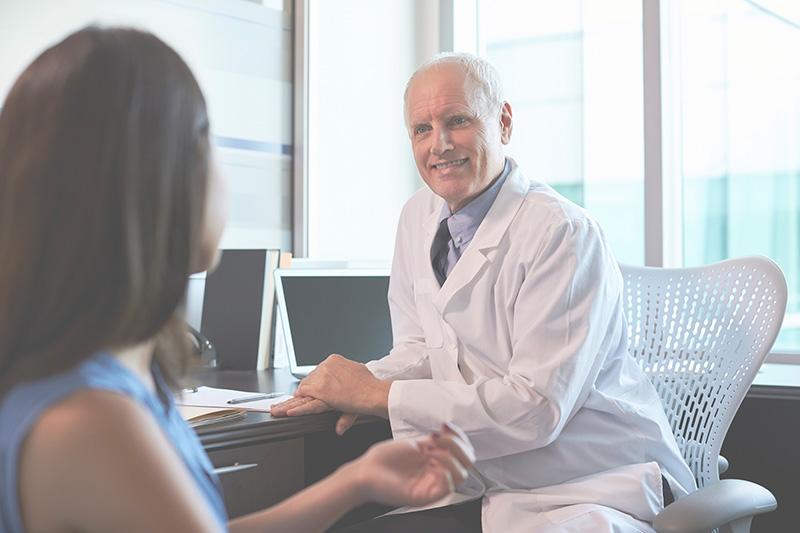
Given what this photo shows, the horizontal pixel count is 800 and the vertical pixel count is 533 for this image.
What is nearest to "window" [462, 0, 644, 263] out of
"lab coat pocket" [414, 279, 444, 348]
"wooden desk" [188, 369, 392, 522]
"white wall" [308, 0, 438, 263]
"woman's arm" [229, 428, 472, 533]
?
"white wall" [308, 0, 438, 263]

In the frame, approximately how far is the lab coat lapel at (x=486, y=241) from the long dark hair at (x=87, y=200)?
979mm

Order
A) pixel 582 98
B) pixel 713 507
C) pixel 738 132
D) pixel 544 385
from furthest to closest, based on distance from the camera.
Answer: pixel 582 98 → pixel 738 132 → pixel 544 385 → pixel 713 507

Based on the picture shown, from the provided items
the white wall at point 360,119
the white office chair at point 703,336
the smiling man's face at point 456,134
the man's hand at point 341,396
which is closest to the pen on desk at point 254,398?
the man's hand at point 341,396

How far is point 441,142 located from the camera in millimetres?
1801

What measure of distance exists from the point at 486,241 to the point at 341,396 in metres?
0.38

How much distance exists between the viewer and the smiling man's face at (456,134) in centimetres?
180

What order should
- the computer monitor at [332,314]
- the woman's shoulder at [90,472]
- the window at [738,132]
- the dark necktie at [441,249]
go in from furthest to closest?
the window at [738,132] < the computer monitor at [332,314] < the dark necktie at [441,249] < the woman's shoulder at [90,472]

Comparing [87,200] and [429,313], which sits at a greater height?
[87,200]

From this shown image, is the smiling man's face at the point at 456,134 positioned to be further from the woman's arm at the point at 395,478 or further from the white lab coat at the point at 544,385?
the woman's arm at the point at 395,478

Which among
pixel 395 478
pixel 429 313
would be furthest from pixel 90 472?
pixel 429 313

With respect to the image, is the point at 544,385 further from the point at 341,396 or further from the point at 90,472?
the point at 90,472

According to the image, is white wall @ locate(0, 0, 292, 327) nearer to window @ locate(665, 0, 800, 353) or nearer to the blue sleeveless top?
window @ locate(665, 0, 800, 353)

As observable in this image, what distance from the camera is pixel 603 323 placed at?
1601 mm

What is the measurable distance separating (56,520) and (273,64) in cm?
256
